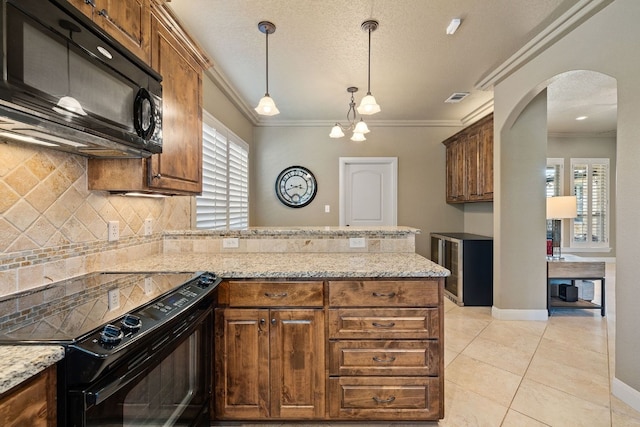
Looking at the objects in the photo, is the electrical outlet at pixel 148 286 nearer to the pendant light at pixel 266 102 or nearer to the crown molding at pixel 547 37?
the pendant light at pixel 266 102

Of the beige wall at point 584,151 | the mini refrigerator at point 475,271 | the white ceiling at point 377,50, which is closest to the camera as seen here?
the white ceiling at point 377,50

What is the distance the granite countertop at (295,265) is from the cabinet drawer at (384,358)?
1.23 feet

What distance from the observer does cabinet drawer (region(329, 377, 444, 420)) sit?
1.66 meters

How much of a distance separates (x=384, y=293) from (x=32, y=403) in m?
1.39

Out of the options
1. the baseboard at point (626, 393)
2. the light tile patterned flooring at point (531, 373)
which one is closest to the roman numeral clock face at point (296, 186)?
the light tile patterned flooring at point (531, 373)

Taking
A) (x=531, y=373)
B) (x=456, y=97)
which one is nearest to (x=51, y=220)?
(x=531, y=373)

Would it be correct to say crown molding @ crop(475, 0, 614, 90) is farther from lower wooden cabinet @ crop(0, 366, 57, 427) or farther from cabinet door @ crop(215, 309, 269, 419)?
lower wooden cabinet @ crop(0, 366, 57, 427)

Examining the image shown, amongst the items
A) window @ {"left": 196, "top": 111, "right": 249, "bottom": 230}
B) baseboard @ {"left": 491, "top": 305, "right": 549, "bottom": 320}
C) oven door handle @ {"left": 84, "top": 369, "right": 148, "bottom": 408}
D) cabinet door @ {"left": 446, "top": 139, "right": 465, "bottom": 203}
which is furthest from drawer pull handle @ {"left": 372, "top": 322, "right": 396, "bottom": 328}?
cabinet door @ {"left": 446, "top": 139, "right": 465, "bottom": 203}

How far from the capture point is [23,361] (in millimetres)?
759

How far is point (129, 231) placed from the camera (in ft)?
6.34

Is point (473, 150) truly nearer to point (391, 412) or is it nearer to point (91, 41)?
point (391, 412)

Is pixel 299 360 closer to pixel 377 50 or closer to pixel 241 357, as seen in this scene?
pixel 241 357

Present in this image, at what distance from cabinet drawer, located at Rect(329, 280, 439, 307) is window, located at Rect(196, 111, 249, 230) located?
177 centimetres

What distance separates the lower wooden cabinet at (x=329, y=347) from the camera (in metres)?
1.65
